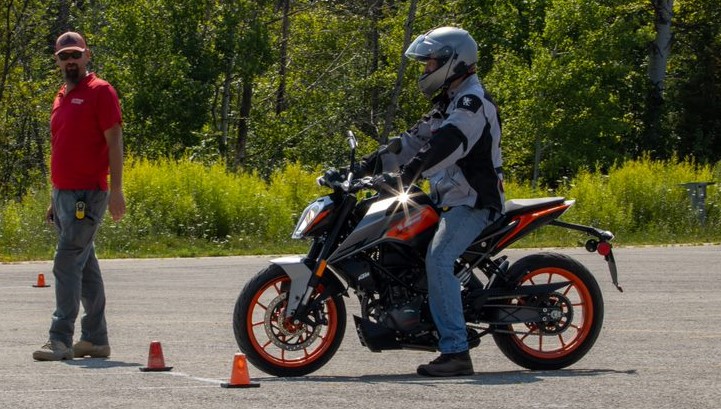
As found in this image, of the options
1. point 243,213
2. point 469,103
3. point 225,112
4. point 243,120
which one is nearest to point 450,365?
point 469,103

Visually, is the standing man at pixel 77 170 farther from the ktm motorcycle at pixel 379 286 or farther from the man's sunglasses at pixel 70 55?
the ktm motorcycle at pixel 379 286

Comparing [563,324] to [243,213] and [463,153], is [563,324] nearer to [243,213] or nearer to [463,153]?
[463,153]

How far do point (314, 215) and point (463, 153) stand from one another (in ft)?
3.11

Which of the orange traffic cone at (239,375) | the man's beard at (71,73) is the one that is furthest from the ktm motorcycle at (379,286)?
the man's beard at (71,73)

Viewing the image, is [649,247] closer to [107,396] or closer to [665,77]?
[107,396]

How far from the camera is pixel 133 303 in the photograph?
15.5m

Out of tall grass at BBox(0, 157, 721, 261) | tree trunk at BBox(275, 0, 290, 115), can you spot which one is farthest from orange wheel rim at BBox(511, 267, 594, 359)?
tree trunk at BBox(275, 0, 290, 115)

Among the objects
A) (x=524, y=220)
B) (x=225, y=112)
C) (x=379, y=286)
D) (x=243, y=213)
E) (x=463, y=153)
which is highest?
(x=225, y=112)

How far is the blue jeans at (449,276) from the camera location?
9258 millimetres

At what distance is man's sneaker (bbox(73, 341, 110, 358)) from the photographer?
1058 centimetres

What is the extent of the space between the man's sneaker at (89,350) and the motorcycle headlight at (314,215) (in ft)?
6.56

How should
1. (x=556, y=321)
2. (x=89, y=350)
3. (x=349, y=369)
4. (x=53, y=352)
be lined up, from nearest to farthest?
1. (x=556, y=321)
2. (x=349, y=369)
3. (x=53, y=352)
4. (x=89, y=350)

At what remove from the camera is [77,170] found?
1036 cm

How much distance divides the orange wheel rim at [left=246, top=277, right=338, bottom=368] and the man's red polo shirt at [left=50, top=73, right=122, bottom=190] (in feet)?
5.58
